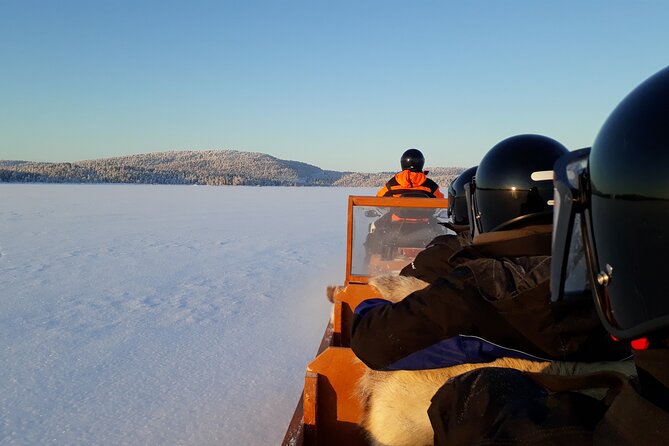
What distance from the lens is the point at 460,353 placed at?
4.99ft

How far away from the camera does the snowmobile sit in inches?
73.6

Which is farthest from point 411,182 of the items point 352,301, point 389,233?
point 352,301

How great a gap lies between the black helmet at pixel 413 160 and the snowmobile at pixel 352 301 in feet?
5.15

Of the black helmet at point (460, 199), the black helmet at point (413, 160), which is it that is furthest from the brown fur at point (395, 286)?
the black helmet at point (413, 160)

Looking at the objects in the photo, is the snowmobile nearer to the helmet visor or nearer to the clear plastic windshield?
the clear plastic windshield

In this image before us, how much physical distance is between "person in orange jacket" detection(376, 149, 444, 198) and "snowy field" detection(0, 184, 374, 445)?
154 cm

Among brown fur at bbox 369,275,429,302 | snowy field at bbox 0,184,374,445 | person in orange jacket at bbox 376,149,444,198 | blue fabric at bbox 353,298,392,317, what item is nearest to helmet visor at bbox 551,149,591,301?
blue fabric at bbox 353,298,392,317

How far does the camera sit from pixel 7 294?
5277 millimetres

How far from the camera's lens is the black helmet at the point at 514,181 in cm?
218

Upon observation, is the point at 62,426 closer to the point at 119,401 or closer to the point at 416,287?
the point at 119,401

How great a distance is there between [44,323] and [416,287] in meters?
3.76

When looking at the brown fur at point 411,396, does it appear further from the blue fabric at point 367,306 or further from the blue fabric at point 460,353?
the blue fabric at point 367,306

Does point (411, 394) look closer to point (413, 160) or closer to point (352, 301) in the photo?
point (352, 301)

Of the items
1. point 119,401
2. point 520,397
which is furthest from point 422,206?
point 520,397
